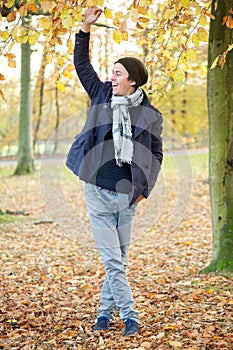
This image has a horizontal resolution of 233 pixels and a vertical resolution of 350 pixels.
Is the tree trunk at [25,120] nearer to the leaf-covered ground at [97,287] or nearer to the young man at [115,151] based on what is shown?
the leaf-covered ground at [97,287]

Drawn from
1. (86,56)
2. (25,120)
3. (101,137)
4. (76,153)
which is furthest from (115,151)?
(25,120)

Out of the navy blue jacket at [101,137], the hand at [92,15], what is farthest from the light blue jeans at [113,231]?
the hand at [92,15]

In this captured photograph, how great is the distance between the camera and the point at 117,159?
3613 mm

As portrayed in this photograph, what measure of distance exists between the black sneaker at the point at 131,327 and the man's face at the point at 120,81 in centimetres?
166

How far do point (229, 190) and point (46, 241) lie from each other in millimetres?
4006

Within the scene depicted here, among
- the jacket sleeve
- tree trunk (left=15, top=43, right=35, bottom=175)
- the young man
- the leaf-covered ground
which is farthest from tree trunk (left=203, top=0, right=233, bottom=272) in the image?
tree trunk (left=15, top=43, right=35, bottom=175)

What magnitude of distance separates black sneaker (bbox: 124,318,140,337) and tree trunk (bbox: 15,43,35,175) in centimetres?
1471

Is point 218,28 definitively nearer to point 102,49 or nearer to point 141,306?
point 141,306

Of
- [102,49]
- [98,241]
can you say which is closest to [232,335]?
[98,241]

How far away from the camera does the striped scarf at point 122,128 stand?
11.8ft

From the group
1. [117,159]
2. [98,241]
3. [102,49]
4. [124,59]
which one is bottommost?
[98,241]

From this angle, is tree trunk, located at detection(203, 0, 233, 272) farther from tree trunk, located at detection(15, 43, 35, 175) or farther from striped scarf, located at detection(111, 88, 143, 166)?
tree trunk, located at detection(15, 43, 35, 175)

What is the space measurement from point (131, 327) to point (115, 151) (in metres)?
1.31

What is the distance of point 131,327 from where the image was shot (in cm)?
388
